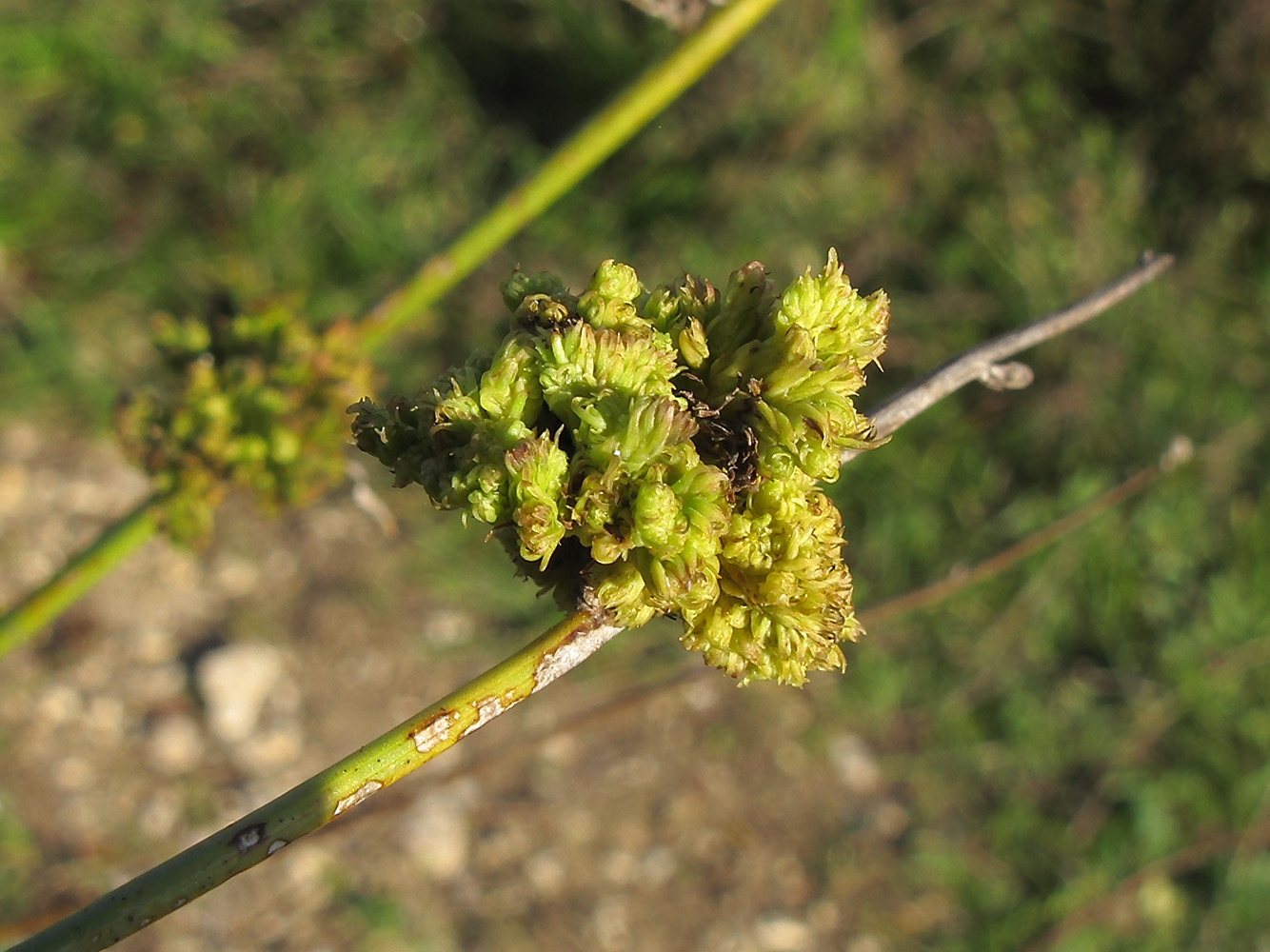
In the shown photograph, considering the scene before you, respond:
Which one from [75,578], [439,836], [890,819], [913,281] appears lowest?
[890,819]

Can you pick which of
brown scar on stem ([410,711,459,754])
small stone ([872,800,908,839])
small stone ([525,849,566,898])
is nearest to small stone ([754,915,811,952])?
small stone ([872,800,908,839])

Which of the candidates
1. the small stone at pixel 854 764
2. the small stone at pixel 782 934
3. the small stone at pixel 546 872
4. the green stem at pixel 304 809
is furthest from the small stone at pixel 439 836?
the green stem at pixel 304 809

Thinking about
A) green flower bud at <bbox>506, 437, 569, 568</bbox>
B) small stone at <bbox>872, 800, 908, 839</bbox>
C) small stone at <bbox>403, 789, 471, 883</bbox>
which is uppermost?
small stone at <bbox>403, 789, 471, 883</bbox>

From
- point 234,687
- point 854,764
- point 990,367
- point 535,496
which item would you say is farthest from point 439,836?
point 535,496

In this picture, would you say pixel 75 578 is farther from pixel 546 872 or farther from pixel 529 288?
pixel 546 872

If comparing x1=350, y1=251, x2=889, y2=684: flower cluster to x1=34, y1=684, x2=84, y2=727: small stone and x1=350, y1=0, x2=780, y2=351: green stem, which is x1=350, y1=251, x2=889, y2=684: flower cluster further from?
x1=34, y1=684, x2=84, y2=727: small stone

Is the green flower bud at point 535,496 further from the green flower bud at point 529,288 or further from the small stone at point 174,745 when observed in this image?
the small stone at point 174,745

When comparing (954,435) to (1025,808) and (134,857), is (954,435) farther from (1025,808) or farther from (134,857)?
(134,857)
